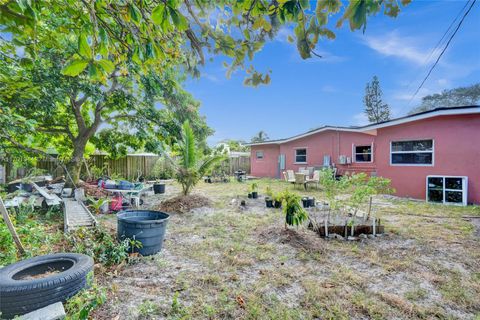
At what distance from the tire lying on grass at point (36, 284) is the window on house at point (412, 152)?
10805 mm

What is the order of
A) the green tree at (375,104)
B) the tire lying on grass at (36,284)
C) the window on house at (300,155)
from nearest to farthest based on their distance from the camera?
the tire lying on grass at (36,284) → the window on house at (300,155) → the green tree at (375,104)

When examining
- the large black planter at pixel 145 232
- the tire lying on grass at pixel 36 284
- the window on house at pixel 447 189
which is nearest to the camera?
the tire lying on grass at pixel 36 284

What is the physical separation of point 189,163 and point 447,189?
9.03 metres

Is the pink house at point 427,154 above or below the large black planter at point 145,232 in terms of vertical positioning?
above

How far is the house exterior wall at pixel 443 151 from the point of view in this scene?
7957 millimetres

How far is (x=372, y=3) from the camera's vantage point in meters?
1.11

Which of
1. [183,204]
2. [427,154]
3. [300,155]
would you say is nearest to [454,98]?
[300,155]

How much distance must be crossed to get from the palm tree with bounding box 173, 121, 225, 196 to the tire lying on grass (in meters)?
5.08

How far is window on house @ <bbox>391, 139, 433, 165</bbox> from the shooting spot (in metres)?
8.94

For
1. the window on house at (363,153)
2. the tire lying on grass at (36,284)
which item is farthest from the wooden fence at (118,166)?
the window on house at (363,153)

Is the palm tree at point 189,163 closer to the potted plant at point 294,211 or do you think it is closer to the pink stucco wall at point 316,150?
the potted plant at point 294,211

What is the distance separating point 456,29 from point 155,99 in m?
9.24

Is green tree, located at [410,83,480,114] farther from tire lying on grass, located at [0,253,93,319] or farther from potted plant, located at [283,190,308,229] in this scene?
tire lying on grass, located at [0,253,93,319]

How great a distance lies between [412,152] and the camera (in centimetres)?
937
